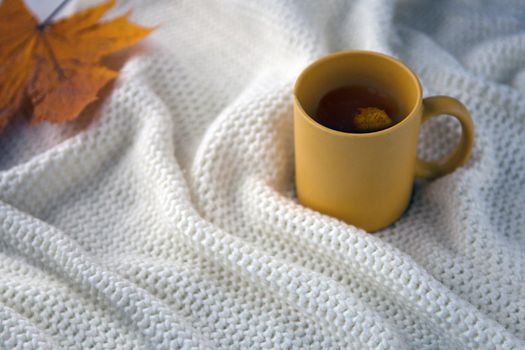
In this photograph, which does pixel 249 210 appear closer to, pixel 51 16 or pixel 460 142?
pixel 460 142

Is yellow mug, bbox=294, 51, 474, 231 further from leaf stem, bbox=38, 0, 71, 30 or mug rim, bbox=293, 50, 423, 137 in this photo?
leaf stem, bbox=38, 0, 71, 30

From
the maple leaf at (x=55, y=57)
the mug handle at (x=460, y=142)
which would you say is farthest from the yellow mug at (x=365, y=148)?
the maple leaf at (x=55, y=57)

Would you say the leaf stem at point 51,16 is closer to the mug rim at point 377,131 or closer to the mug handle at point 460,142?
the mug rim at point 377,131

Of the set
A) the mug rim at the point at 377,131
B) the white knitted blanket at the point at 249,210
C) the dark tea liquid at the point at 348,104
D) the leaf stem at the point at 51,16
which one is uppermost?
the leaf stem at the point at 51,16

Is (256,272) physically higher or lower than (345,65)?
lower

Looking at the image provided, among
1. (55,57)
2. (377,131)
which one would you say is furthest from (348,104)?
(55,57)

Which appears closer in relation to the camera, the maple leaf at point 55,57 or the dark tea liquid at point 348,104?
the dark tea liquid at point 348,104

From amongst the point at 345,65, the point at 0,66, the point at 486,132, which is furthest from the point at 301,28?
the point at 0,66

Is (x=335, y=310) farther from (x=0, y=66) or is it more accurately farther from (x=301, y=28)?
(x=0, y=66)
